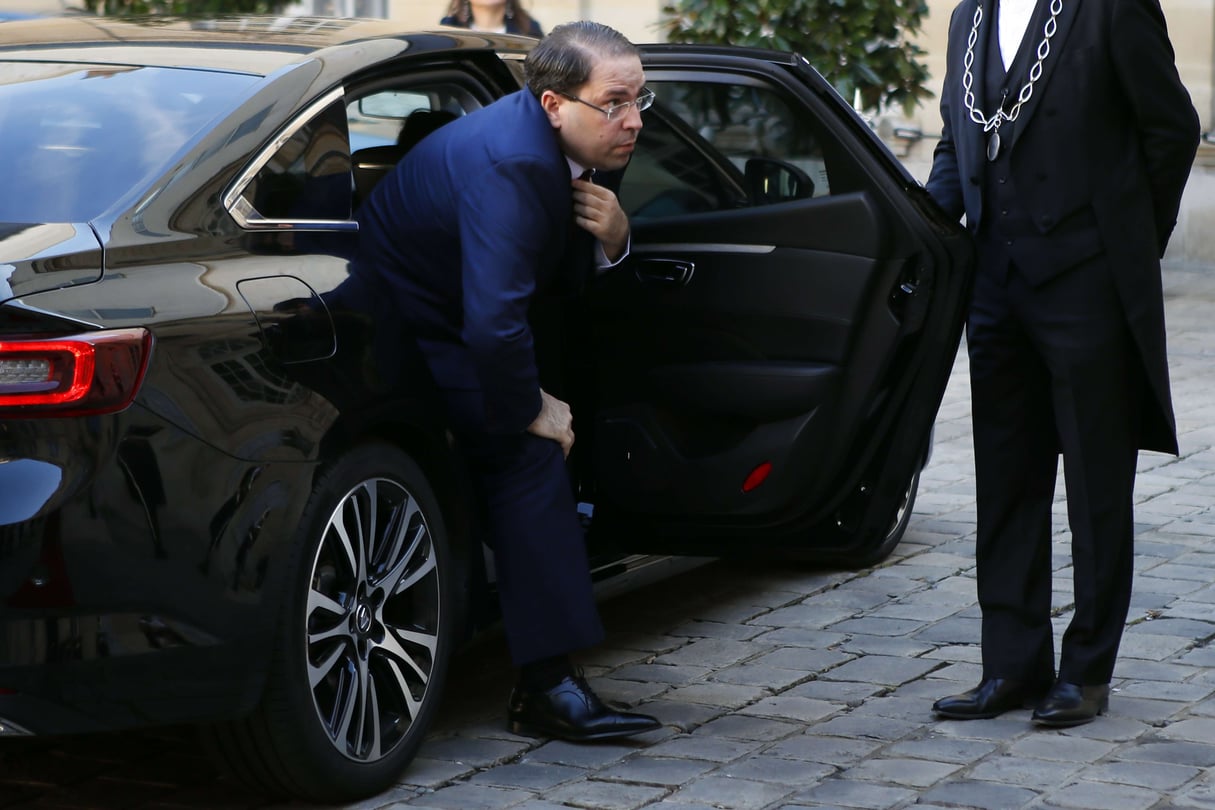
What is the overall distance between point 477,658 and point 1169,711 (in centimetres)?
175

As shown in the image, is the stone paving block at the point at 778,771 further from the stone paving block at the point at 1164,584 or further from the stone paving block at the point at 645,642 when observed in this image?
the stone paving block at the point at 1164,584

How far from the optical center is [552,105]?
4102mm

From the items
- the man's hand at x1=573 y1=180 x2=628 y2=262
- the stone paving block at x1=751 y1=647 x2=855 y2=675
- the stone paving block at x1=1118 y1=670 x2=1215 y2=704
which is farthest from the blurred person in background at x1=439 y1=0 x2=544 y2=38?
the stone paving block at x1=1118 y1=670 x2=1215 y2=704

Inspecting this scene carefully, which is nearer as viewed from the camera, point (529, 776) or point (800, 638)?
point (529, 776)

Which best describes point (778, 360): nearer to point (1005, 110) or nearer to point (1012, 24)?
point (1005, 110)

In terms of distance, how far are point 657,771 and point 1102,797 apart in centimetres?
92

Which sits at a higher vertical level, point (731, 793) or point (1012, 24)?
point (1012, 24)

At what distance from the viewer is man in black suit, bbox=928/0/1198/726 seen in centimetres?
416

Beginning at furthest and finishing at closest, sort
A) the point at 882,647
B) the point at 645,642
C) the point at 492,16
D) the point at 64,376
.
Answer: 1. the point at 492,16
2. the point at 645,642
3. the point at 882,647
4. the point at 64,376

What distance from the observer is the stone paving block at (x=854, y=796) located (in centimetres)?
386

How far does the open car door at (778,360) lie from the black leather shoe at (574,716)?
486 mm

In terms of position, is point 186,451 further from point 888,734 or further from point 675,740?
point 888,734

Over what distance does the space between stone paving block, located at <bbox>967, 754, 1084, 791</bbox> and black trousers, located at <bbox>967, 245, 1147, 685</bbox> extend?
0.37 meters

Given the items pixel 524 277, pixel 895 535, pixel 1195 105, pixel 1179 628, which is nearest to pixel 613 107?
pixel 524 277
